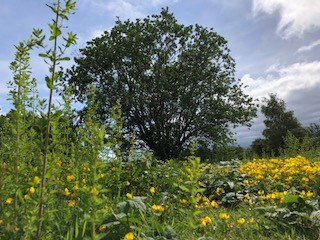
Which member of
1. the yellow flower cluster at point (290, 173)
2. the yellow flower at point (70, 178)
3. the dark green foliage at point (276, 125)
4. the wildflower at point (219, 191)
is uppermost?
the dark green foliage at point (276, 125)

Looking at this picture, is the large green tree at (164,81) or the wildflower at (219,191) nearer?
the wildflower at (219,191)

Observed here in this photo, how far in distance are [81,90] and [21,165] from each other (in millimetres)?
20090

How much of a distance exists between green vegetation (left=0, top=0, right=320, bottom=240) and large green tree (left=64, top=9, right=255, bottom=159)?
1607 centimetres

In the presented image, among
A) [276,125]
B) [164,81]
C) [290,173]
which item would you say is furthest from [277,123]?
[290,173]

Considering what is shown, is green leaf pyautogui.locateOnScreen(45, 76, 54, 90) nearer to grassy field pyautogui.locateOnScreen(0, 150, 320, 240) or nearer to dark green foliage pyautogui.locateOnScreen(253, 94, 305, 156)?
grassy field pyautogui.locateOnScreen(0, 150, 320, 240)

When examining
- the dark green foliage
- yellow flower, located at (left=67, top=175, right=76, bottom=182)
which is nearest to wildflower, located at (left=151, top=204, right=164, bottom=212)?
yellow flower, located at (left=67, top=175, right=76, bottom=182)

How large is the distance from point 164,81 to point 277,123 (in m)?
27.6

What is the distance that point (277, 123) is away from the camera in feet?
146

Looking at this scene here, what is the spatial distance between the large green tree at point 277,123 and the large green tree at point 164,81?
21204 millimetres

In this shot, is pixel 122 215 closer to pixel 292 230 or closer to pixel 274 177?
pixel 292 230

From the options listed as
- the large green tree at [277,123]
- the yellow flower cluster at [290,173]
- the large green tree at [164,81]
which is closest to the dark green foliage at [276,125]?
the large green tree at [277,123]

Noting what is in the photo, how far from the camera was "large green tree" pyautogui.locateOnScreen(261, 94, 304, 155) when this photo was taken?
1676 inches

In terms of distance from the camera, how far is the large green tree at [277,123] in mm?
42562

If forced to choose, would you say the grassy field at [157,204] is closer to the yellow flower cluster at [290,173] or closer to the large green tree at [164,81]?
the yellow flower cluster at [290,173]
